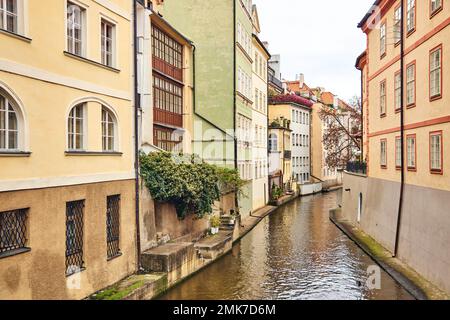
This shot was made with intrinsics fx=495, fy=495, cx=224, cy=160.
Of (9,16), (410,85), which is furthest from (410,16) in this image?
(9,16)

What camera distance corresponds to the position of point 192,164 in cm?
2030

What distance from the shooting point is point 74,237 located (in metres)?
13.0

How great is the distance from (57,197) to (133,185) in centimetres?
406

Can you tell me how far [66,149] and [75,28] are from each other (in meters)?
3.36

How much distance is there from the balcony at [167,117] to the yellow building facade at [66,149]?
26.1 ft

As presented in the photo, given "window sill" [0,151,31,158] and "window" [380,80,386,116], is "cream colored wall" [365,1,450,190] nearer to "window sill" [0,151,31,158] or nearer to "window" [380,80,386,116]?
"window" [380,80,386,116]

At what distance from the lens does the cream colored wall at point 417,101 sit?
1583 centimetres

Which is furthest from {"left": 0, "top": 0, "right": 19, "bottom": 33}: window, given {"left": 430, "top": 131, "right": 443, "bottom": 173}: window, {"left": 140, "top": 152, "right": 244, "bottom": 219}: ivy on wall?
{"left": 430, "top": 131, "right": 443, "bottom": 173}: window

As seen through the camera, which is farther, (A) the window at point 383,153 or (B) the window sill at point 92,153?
(A) the window at point 383,153

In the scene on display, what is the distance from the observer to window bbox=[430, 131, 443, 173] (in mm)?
16062

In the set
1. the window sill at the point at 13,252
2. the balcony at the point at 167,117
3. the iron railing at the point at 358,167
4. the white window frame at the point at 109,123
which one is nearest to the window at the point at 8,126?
the window sill at the point at 13,252

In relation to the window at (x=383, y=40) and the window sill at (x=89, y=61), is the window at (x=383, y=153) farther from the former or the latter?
the window sill at (x=89, y=61)
